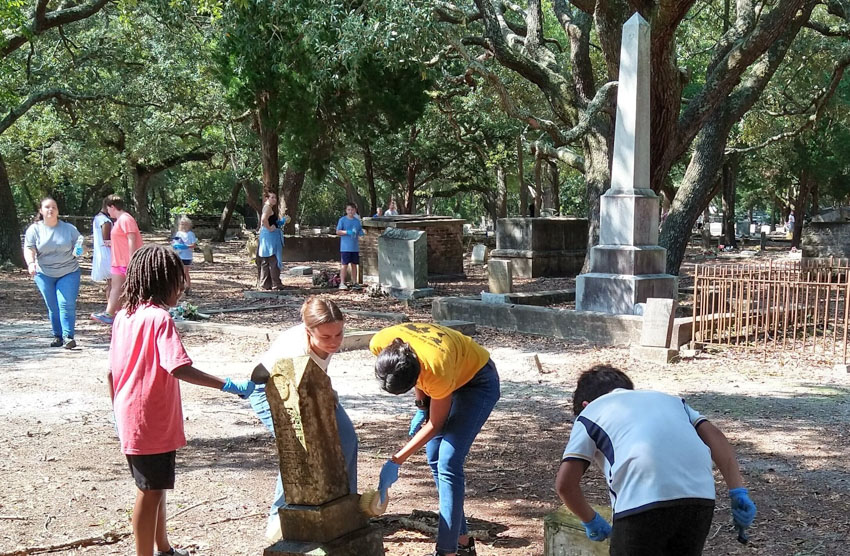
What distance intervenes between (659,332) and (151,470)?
7.43m

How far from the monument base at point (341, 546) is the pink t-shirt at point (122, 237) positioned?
7.46m

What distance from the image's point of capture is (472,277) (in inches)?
818

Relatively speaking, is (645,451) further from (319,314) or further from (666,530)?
(319,314)

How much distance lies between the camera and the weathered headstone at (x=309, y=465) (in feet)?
11.2

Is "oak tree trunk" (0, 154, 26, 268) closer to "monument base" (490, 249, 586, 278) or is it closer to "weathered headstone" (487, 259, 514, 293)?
"weathered headstone" (487, 259, 514, 293)

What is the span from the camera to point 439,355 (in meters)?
3.97

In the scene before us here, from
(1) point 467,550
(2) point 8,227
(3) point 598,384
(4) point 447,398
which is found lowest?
(1) point 467,550

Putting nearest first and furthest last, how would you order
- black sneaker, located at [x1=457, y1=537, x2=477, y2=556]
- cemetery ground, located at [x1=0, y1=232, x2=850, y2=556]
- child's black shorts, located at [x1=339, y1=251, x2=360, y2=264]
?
black sneaker, located at [x1=457, y1=537, x2=477, y2=556] → cemetery ground, located at [x1=0, y1=232, x2=850, y2=556] → child's black shorts, located at [x1=339, y1=251, x2=360, y2=264]

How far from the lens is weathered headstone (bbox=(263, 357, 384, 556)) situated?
11.2 feet

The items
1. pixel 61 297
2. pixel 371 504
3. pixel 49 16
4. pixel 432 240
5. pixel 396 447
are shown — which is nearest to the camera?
pixel 371 504

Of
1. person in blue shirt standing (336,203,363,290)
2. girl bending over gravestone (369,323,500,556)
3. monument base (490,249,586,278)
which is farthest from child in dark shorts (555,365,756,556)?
monument base (490,249,586,278)

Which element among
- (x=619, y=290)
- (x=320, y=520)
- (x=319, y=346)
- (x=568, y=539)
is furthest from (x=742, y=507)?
(x=619, y=290)

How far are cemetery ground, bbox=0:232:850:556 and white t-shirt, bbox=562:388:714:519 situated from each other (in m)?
1.96

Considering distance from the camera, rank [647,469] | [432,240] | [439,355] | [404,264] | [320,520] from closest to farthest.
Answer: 1. [647,469]
2. [320,520]
3. [439,355]
4. [404,264]
5. [432,240]
